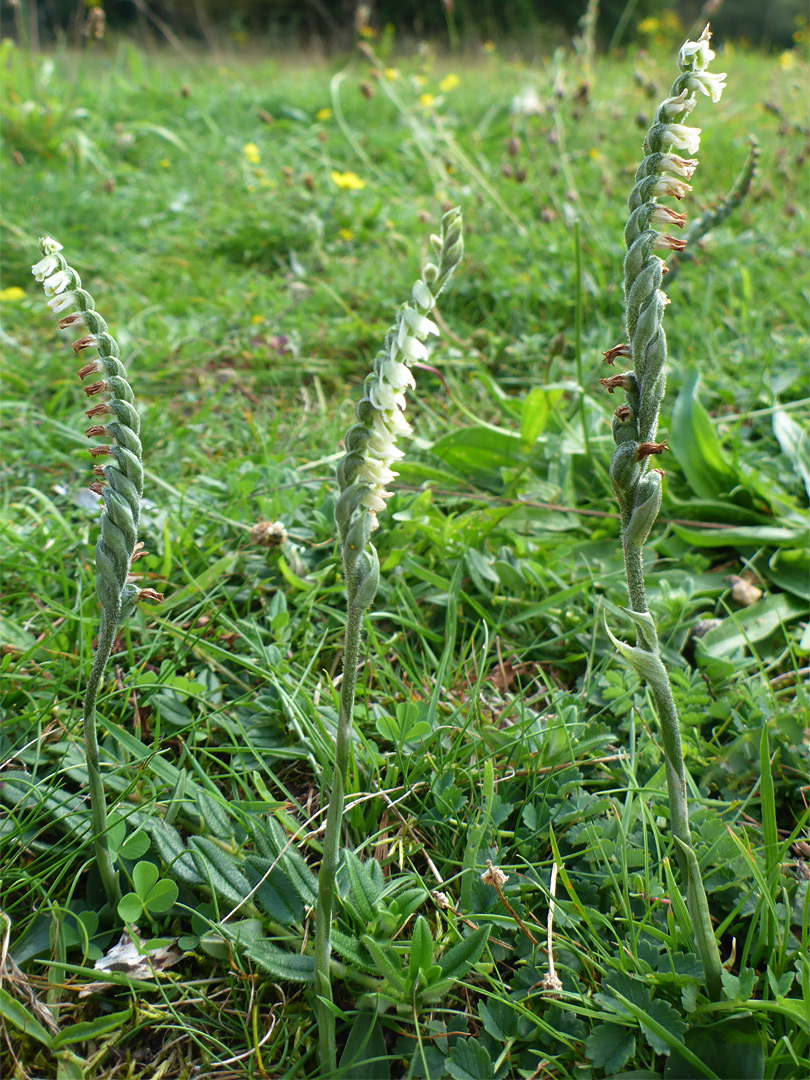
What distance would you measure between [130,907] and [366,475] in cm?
87

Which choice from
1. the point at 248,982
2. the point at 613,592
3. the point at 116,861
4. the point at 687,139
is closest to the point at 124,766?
the point at 116,861

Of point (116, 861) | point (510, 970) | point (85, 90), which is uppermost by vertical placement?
point (85, 90)

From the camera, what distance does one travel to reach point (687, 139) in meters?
1.00

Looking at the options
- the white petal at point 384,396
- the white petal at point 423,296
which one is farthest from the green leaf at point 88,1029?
the white petal at point 423,296

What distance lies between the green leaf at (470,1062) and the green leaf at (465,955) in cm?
9

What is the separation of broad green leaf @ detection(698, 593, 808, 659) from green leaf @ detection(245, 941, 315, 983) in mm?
1195

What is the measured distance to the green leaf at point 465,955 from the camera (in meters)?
1.20

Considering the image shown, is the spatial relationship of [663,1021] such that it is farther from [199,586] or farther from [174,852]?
[199,586]

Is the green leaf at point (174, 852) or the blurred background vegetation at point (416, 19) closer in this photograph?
the green leaf at point (174, 852)

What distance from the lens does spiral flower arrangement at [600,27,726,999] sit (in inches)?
39.7

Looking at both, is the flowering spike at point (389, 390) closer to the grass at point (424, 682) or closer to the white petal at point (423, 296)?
the white petal at point (423, 296)

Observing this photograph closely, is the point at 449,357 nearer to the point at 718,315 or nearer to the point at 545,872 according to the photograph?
the point at 718,315

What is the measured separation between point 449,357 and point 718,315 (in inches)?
53.3

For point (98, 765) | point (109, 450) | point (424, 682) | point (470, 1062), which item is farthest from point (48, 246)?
point (470, 1062)
